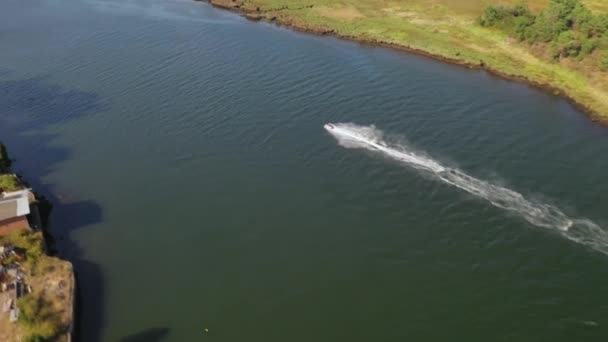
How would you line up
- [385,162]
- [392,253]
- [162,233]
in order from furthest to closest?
[385,162], [162,233], [392,253]

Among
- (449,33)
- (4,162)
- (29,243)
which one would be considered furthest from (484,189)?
(4,162)

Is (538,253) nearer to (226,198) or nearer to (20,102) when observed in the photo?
(226,198)

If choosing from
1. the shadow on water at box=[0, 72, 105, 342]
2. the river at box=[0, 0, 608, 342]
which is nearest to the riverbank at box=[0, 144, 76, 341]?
the shadow on water at box=[0, 72, 105, 342]

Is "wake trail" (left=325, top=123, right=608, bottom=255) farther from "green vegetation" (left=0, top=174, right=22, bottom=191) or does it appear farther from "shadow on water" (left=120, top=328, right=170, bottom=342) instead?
"green vegetation" (left=0, top=174, right=22, bottom=191)

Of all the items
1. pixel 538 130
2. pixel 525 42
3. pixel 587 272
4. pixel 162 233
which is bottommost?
pixel 162 233

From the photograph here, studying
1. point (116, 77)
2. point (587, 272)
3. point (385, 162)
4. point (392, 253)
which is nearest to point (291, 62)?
point (116, 77)

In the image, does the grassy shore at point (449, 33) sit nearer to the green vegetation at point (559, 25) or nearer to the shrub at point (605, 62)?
the shrub at point (605, 62)
